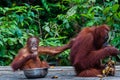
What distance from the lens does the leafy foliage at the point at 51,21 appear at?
6008 mm

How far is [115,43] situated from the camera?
5.82m

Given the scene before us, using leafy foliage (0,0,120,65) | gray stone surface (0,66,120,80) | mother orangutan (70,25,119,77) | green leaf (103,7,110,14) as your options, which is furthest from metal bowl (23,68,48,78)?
green leaf (103,7,110,14)

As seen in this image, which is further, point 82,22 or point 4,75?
point 82,22

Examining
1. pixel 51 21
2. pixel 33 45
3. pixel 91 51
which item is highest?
pixel 33 45

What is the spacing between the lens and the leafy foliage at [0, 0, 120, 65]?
6.01 metres

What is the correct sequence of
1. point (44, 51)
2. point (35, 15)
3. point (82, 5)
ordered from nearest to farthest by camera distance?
point (44, 51), point (82, 5), point (35, 15)

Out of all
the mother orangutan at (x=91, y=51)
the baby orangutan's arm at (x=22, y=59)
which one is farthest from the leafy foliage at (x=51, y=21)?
the baby orangutan's arm at (x=22, y=59)

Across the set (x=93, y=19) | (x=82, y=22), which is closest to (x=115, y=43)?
(x=93, y=19)

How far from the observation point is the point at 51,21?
6.87 m

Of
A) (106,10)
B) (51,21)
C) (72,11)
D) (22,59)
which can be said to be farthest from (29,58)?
(51,21)

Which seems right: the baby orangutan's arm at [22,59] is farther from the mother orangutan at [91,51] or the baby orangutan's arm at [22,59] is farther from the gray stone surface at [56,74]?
the mother orangutan at [91,51]

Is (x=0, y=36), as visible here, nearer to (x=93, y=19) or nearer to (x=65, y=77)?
(x=93, y=19)

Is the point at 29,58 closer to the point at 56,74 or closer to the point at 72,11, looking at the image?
the point at 56,74

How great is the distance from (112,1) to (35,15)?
1274 mm
